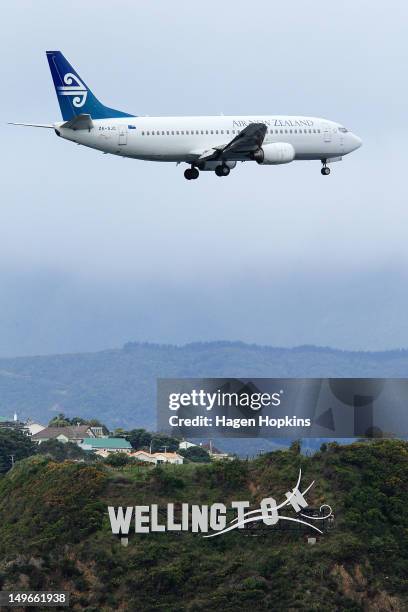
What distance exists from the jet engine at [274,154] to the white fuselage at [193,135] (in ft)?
6.09

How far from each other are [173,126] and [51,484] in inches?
1294

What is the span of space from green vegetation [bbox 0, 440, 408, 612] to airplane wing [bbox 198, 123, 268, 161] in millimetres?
28817

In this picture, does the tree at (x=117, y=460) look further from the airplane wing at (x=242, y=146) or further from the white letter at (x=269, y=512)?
the airplane wing at (x=242, y=146)

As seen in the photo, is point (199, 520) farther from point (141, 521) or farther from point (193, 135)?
point (193, 135)

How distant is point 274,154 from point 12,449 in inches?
2661

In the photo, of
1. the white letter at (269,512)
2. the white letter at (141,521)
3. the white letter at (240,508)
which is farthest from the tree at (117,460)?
the white letter at (269,512)

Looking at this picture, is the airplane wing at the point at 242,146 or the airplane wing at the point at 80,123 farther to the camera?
the airplane wing at the point at 242,146

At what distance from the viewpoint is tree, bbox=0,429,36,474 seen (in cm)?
18488

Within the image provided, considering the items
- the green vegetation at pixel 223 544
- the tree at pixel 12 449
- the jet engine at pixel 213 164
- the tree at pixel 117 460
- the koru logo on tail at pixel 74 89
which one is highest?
the koru logo on tail at pixel 74 89

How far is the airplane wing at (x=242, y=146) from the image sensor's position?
130500 millimetres

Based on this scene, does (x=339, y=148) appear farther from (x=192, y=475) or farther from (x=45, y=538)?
(x=45, y=538)

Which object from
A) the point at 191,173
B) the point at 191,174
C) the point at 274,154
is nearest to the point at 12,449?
the point at 191,174

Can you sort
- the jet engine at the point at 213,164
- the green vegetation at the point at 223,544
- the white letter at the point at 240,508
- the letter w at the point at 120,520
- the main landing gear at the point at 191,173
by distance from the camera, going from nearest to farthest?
the green vegetation at the point at 223,544 < the letter w at the point at 120,520 < the white letter at the point at 240,508 < the jet engine at the point at 213,164 < the main landing gear at the point at 191,173

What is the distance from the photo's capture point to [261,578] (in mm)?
102125
